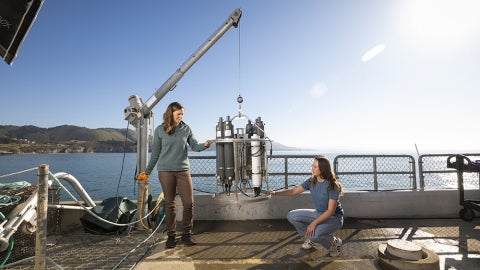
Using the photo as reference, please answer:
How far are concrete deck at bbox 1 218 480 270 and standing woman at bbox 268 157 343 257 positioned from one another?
0.24 m

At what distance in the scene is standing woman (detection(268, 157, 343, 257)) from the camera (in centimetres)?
411

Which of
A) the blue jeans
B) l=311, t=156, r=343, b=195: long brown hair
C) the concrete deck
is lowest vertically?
the concrete deck

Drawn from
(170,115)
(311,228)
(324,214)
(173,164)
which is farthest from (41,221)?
(324,214)

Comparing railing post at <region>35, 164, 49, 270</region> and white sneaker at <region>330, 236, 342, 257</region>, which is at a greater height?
railing post at <region>35, 164, 49, 270</region>

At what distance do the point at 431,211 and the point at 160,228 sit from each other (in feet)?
20.9

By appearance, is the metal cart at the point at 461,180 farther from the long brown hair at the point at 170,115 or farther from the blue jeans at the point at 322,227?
the long brown hair at the point at 170,115

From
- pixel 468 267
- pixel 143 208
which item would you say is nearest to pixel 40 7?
pixel 143 208

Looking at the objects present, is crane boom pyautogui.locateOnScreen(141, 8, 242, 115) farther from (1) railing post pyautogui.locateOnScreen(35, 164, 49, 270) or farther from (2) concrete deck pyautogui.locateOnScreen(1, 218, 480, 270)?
(1) railing post pyautogui.locateOnScreen(35, 164, 49, 270)

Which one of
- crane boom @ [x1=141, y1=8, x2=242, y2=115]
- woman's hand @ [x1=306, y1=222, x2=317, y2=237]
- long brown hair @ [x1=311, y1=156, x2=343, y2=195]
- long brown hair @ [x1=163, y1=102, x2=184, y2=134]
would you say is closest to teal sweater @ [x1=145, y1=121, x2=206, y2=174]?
long brown hair @ [x1=163, y1=102, x2=184, y2=134]

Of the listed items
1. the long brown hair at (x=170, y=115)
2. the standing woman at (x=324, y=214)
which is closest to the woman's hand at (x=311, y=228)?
the standing woman at (x=324, y=214)

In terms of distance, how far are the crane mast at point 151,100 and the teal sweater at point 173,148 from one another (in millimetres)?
1092

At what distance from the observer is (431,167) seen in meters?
7.56

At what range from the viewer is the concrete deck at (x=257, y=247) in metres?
4.02

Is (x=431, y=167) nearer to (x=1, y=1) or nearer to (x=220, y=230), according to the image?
(x=220, y=230)
